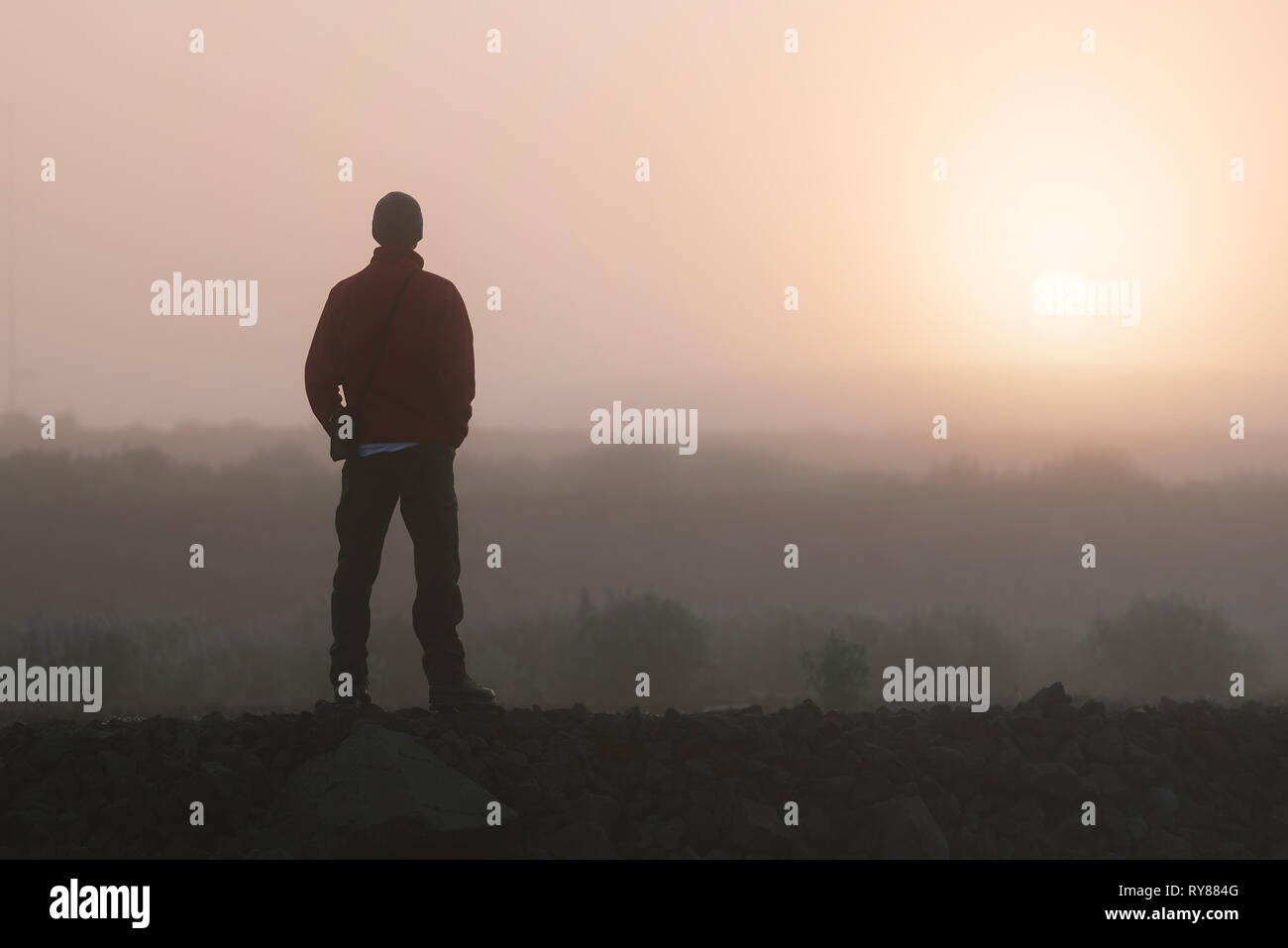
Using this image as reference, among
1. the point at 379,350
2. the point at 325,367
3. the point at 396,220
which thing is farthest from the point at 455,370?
the point at 396,220

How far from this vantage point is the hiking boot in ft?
30.3

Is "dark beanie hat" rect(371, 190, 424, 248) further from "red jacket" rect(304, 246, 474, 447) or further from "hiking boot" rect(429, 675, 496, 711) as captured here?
"hiking boot" rect(429, 675, 496, 711)

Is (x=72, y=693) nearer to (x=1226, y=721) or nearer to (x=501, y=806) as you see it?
(x=501, y=806)

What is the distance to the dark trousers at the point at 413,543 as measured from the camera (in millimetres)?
9289

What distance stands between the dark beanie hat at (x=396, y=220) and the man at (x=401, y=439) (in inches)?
0.5

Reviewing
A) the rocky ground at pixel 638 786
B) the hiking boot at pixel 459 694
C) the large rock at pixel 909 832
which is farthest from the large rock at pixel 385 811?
the large rock at pixel 909 832

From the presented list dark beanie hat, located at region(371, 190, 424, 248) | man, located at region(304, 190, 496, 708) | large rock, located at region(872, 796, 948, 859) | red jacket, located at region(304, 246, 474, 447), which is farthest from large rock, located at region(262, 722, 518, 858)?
dark beanie hat, located at region(371, 190, 424, 248)

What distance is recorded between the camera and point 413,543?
941 cm

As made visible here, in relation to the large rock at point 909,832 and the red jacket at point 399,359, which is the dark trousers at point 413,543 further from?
the large rock at point 909,832

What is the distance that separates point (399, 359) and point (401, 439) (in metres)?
0.51

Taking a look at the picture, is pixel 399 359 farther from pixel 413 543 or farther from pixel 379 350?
pixel 413 543

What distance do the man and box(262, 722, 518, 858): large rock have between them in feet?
5.36
